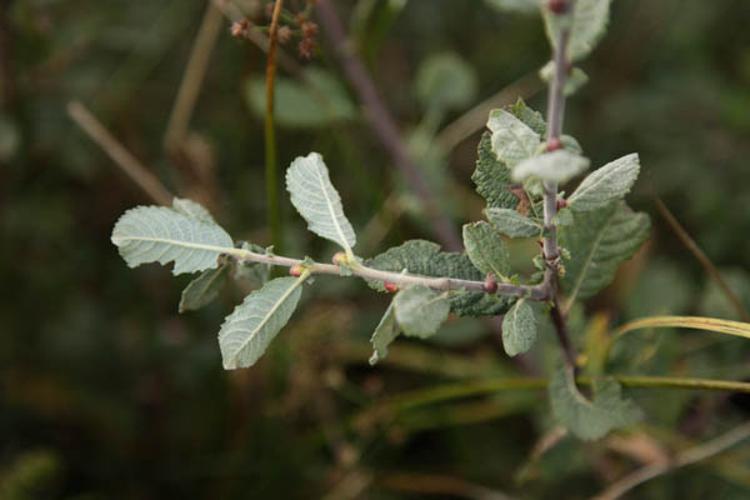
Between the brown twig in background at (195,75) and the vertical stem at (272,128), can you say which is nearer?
the vertical stem at (272,128)

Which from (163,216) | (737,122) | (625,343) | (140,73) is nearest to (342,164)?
(140,73)

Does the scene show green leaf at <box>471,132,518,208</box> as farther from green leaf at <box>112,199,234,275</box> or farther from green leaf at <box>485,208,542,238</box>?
green leaf at <box>112,199,234,275</box>

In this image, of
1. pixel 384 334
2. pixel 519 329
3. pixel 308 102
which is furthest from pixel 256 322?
pixel 308 102

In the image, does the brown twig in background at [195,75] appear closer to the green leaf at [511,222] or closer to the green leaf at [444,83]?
the green leaf at [444,83]

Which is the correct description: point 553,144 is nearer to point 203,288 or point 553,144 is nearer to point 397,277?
point 397,277

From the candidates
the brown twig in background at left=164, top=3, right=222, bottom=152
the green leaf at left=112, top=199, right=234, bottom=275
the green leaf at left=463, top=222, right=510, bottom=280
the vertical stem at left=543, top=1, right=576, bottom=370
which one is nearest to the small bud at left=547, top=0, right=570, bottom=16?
the vertical stem at left=543, top=1, right=576, bottom=370

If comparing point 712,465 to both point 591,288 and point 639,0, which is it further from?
point 639,0

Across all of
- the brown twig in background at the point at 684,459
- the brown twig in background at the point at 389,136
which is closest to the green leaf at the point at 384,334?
the brown twig in background at the point at 684,459
